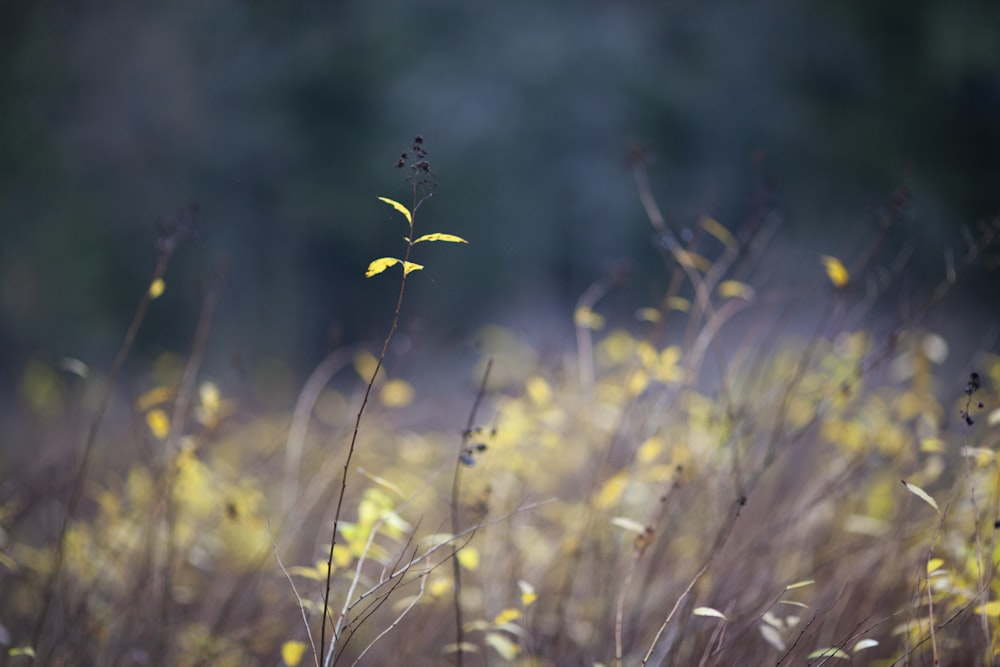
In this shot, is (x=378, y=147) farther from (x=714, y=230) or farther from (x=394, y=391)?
(x=714, y=230)

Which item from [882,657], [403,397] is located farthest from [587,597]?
[403,397]

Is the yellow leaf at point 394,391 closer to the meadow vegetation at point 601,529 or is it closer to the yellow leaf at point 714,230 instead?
the meadow vegetation at point 601,529

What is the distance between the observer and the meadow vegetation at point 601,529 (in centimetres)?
129

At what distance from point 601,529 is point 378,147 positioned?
16.7 ft

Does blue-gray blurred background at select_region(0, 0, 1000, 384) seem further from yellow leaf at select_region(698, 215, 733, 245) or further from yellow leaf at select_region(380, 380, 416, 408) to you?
yellow leaf at select_region(698, 215, 733, 245)

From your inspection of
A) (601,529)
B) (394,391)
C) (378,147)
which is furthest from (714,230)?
(378,147)

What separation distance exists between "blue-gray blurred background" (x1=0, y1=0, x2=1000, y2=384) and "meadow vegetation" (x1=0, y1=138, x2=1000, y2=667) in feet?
11.8

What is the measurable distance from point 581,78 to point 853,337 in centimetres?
505

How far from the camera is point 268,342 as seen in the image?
6.64 metres

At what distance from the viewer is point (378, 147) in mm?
6297

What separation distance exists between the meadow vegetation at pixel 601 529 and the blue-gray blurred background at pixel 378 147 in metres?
3.60

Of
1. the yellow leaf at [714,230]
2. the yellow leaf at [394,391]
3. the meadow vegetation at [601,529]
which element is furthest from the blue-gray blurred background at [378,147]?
the yellow leaf at [714,230]

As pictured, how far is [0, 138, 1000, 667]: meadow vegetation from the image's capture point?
4.25ft

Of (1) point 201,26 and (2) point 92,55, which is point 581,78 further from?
(2) point 92,55
